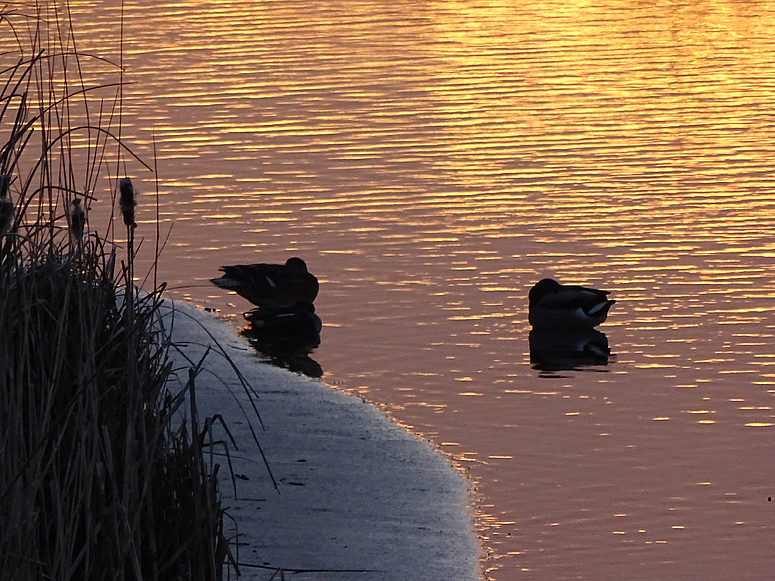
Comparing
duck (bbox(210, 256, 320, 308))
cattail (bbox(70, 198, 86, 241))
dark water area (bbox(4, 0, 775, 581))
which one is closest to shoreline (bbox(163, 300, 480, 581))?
dark water area (bbox(4, 0, 775, 581))

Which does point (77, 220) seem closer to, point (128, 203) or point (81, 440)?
point (128, 203)

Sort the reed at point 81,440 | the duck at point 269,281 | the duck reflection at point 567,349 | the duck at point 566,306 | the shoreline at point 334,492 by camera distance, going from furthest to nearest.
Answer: the duck at point 269,281, the duck at point 566,306, the duck reflection at point 567,349, the shoreline at point 334,492, the reed at point 81,440

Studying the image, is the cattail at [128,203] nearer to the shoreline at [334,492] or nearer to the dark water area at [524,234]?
the shoreline at [334,492]


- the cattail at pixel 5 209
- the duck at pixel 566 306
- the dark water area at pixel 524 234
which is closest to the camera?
the cattail at pixel 5 209

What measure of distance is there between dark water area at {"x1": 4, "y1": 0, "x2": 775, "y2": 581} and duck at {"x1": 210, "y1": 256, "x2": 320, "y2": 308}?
0.29m

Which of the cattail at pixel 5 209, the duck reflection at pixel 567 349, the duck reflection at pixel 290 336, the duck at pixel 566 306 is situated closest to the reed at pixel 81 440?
the cattail at pixel 5 209

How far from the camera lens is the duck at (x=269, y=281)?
1060 cm

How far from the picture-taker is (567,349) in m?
10.3


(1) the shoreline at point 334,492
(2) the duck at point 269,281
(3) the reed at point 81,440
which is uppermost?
(2) the duck at point 269,281

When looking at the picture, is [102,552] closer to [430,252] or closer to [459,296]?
[459,296]

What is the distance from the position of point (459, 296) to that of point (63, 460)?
636 cm

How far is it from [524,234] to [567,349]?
2.29m

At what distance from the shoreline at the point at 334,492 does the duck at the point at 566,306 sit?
1972mm

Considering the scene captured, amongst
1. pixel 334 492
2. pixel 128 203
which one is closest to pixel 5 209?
pixel 128 203
